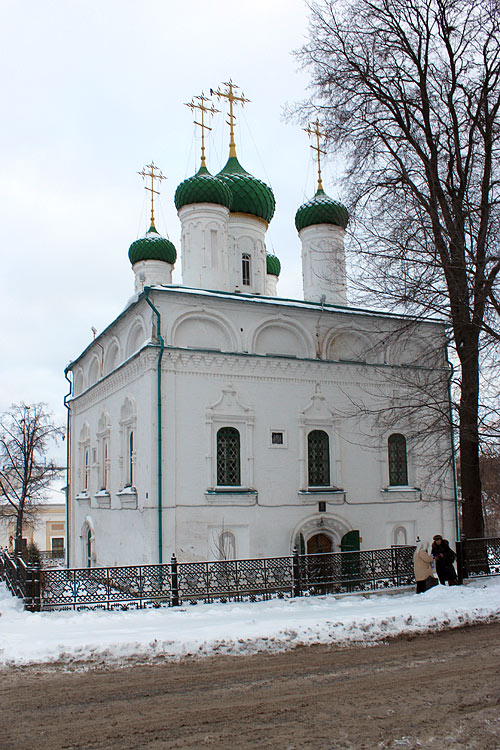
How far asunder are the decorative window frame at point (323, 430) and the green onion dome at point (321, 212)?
553cm

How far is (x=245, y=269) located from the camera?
56.2ft

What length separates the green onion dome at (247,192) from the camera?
17219mm

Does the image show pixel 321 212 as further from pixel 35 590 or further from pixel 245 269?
pixel 35 590

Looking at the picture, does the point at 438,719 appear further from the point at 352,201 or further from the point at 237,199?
the point at 237,199

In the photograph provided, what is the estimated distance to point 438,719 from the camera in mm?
4980

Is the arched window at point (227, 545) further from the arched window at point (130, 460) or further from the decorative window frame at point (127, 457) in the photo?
the arched window at point (130, 460)

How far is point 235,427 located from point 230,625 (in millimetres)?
5878

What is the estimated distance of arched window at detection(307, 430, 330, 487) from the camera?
A: 14.3 metres

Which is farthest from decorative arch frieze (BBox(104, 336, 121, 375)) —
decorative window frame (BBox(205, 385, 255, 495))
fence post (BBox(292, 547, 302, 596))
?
fence post (BBox(292, 547, 302, 596))

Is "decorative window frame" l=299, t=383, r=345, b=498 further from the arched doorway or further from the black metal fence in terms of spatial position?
the black metal fence

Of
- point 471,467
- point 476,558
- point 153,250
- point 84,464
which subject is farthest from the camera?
point 153,250

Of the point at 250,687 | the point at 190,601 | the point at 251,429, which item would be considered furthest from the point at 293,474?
the point at 250,687

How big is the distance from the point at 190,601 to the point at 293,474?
459cm

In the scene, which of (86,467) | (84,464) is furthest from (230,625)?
(84,464)
